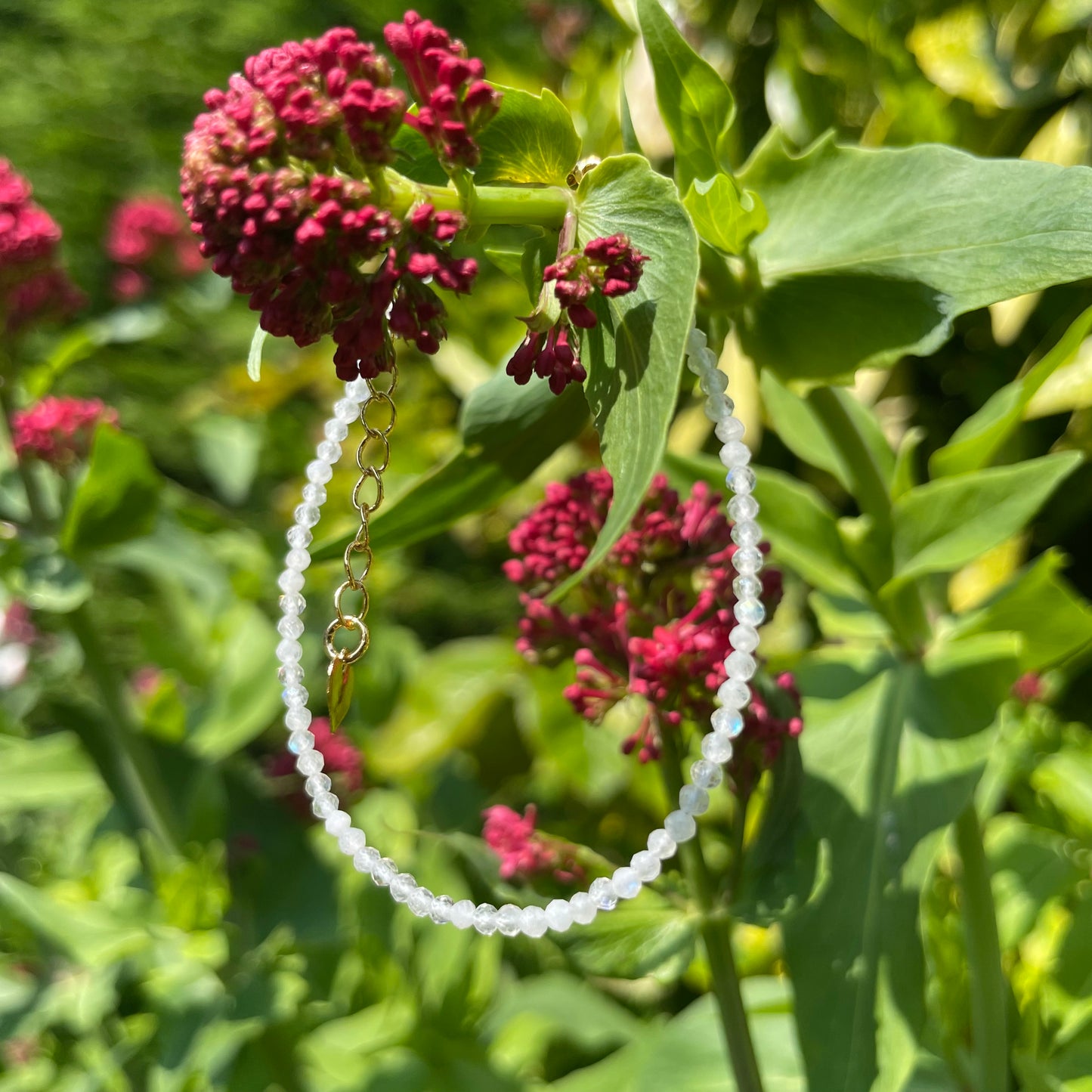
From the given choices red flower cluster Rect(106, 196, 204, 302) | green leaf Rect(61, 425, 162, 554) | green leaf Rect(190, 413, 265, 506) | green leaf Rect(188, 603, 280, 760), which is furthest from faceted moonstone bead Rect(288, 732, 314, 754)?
red flower cluster Rect(106, 196, 204, 302)

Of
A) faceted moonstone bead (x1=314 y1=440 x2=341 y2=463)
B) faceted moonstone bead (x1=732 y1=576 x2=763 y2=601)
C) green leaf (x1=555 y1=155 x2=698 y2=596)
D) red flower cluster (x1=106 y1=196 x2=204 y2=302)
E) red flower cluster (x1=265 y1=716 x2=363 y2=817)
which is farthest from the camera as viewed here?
red flower cluster (x1=106 y1=196 x2=204 y2=302)

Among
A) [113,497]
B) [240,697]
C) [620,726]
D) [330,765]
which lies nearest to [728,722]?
[113,497]

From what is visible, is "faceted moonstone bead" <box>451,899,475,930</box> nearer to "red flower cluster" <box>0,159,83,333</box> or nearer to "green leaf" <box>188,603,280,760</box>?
"green leaf" <box>188,603,280,760</box>

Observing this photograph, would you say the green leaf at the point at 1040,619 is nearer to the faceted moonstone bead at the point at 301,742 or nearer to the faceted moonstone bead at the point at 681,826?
the faceted moonstone bead at the point at 681,826

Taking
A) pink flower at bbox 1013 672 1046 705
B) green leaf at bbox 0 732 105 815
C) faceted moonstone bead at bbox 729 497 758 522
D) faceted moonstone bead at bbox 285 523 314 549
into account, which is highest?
faceted moonstone bead at bbox 729 497 758 522

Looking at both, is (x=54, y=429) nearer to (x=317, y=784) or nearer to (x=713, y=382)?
(x=317, y=784)
